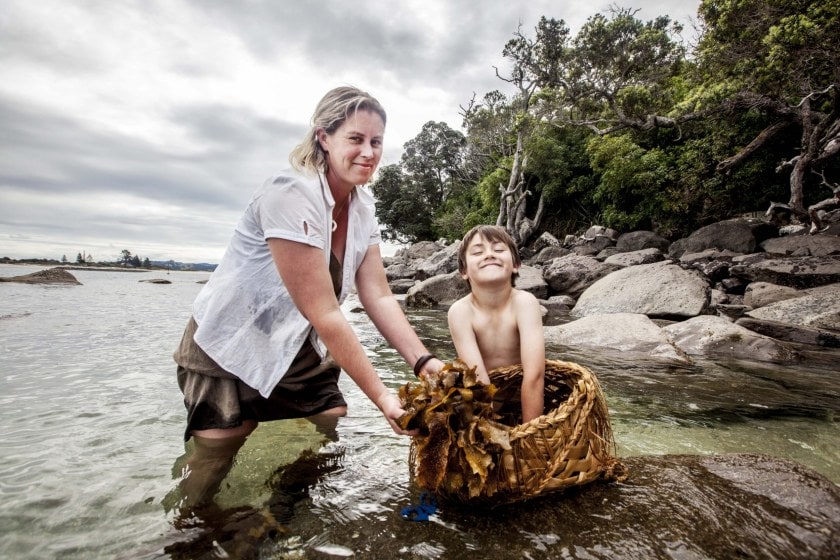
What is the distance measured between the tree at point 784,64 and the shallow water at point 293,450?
1072 cm

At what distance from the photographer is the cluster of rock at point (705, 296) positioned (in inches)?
240

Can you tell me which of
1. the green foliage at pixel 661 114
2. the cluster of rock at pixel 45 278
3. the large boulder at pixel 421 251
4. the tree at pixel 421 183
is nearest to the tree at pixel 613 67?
the green foliage at pixel 661 114

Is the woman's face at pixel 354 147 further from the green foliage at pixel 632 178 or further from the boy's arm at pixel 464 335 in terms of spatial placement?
the green foliage at pixel 632 178

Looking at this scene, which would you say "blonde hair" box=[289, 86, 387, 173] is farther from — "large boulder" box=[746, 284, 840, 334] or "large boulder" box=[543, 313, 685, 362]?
"large boulder" box=[746, 284, 840, 334]

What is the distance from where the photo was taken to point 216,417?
2049 mm

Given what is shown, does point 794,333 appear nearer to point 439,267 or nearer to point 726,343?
point 726,343

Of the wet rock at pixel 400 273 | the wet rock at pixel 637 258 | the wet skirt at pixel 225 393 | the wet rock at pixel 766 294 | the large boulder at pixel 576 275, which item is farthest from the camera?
the wet rock at pixel 400 273

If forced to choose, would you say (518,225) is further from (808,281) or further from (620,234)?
(808,281)

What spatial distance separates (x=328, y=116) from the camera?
6.41 ft

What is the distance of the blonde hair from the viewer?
6.31 ft

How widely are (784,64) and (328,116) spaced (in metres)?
15.1

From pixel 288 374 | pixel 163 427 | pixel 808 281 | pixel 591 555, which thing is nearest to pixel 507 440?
pixel 591 555

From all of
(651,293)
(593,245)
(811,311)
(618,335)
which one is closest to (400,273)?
(593,245)

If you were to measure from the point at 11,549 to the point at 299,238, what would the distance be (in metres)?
1.68
